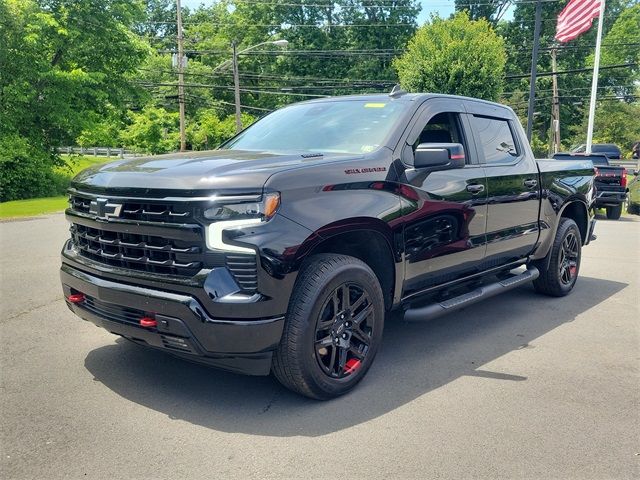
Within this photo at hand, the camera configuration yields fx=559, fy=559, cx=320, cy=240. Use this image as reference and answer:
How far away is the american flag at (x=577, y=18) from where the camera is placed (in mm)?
18969

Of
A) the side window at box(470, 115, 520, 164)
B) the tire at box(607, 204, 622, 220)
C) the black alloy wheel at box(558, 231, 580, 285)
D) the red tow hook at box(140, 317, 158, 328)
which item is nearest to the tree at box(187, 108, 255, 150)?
the tire at box(607, 204, 622, 220)

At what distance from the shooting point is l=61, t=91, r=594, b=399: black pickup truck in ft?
10.2

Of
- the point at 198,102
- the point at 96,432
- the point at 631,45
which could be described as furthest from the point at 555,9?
the point at 96,432

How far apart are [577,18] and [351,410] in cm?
2079

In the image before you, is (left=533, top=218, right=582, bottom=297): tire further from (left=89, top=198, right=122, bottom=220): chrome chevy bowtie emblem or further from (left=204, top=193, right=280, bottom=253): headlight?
(left=89, top=198, right=122, bottom=220): chrome chevy bowtie emblem

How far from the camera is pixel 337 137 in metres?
4.34

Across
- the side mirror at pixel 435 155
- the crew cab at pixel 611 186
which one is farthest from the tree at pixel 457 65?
the side mirror at pixel 435 155

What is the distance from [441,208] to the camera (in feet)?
14.0

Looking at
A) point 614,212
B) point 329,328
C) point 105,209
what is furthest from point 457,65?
point 105,209

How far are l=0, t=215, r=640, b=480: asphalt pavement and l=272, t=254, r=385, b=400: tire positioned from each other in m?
0.17

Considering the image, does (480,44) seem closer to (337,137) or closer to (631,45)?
(337,137)

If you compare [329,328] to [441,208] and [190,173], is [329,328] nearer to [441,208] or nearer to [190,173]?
[190,173]

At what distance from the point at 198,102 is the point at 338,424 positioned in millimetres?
49198

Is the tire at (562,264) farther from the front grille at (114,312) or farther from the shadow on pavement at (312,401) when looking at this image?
the front grille at (114,312)
